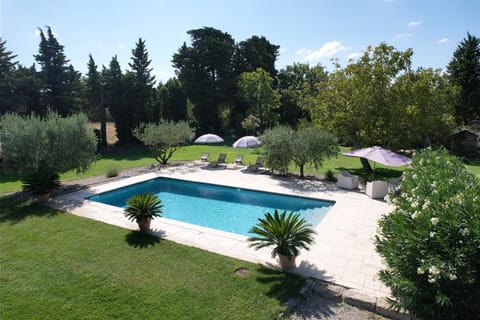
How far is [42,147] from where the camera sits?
40.0 feet

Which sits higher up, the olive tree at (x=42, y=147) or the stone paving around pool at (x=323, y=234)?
the olive tree at (x=42, y=147)

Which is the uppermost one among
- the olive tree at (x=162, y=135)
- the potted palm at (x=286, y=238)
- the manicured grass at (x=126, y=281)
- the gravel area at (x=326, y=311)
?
the olive tree at (x=162, y=135)

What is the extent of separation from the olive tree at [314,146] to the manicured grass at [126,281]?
969cm

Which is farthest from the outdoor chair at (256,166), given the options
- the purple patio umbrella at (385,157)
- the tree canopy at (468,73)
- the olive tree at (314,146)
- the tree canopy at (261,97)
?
Result: the tree canopy at (468,73)

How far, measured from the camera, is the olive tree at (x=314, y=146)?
14.8 meters

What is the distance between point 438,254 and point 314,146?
11660mm

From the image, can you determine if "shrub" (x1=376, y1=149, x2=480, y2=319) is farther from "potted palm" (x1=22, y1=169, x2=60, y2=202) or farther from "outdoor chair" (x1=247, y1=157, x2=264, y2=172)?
"outdoor chair" (x1=247, y1=157, x2=264, y2=172)

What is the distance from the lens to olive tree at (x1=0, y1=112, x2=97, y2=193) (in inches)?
462

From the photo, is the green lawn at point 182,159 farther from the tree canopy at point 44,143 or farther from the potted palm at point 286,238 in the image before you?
the potted palm at point 286,238

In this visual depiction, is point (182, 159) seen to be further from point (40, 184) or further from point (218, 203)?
point (40, 184)

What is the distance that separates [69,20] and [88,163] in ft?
22.3

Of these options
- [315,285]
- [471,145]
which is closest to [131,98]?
[315,285]

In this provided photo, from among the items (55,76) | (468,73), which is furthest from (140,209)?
(468,73)

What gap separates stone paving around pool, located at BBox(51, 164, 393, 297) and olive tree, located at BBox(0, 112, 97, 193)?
145cm
